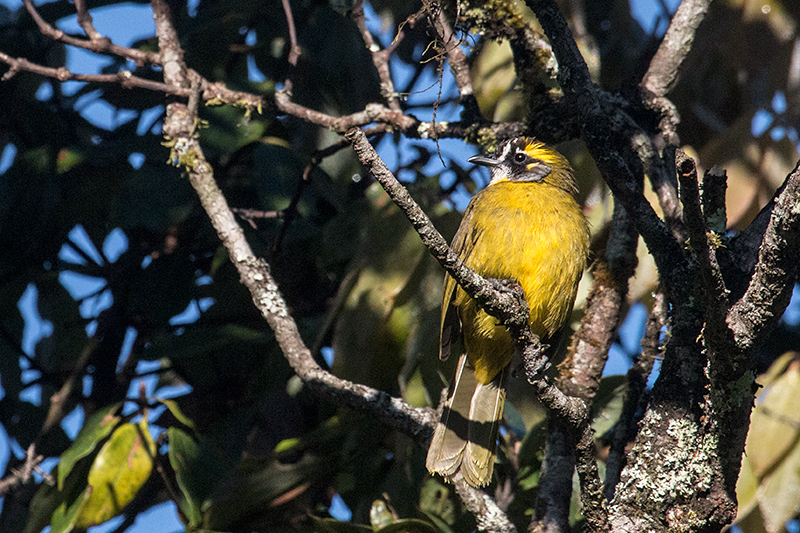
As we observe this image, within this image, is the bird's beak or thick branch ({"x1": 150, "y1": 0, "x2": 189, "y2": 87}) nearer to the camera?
thick branch ({"x1": 150, "y1": 0, "x2": 189, "y2": 87})

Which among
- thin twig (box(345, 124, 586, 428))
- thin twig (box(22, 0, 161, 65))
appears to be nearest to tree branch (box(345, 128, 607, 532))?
thin twig (box(345, 124, 586, 428))

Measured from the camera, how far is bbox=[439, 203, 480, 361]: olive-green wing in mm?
3117

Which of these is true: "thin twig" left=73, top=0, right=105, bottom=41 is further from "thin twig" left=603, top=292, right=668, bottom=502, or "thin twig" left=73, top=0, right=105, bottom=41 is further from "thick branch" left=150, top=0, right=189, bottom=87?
"thin twig" left=603, top=292, right=668, bottom=502

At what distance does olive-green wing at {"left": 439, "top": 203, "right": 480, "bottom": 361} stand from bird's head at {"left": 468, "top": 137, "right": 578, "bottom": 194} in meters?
0.33

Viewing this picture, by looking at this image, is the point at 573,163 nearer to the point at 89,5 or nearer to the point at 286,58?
the point at 286,58

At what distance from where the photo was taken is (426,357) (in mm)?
3125

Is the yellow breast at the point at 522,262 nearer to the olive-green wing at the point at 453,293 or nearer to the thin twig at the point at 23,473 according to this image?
the olive-green wing at the point at 453,293

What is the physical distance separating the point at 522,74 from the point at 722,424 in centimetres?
142

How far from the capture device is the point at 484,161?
363cm

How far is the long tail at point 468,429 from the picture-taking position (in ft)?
9.21

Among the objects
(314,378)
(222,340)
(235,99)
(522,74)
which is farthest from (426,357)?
(235,99)

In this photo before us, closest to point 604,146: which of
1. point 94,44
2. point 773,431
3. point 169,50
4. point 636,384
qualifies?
point 636,384

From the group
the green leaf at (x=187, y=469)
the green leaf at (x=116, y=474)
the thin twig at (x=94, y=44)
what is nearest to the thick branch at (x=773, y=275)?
the green leaf at (x=187, y=469)

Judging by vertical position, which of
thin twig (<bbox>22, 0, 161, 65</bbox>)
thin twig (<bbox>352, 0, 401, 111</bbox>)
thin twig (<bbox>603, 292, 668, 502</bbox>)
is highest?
thin twig (<bbox>22, 0, 161, 65</bbox>)
